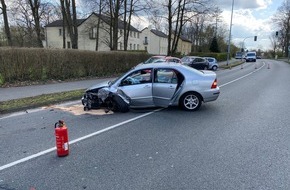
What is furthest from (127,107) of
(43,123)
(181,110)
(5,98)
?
(5,98)

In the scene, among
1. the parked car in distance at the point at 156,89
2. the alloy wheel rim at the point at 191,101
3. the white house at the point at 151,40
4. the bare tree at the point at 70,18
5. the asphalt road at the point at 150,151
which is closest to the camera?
the asphalt road at the point at 150,151

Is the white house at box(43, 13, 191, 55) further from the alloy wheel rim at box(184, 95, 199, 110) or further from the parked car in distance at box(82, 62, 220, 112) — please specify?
the alloy wheel rim at box(184, 95, 199, 110)

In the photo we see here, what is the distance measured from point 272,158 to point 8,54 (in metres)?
12.9

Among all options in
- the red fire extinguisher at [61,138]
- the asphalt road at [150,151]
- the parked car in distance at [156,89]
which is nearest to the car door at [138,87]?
the parked car in distance at [156,89]

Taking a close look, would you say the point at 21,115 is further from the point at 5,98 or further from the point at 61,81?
the point at 61,81

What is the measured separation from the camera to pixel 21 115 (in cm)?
756

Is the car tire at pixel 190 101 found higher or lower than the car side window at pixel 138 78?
lower

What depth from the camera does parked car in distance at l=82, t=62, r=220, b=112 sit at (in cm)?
762

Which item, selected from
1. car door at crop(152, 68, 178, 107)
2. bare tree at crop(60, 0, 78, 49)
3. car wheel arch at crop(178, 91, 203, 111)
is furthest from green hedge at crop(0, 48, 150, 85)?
car wheel arch at crop(178, 91, 203, 111)

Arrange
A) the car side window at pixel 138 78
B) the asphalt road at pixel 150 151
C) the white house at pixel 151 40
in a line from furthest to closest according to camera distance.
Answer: the white house at pixel 151 40 → the car side window at pixel 138 78 → the asphalt road at pixel 150 151

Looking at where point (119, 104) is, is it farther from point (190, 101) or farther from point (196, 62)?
point (196, 62)

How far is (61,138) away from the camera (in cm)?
432

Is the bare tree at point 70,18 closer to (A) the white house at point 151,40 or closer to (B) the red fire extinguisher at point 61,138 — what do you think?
(B) the red fire extinguisher at point 61,138

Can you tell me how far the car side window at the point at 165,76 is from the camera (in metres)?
7.77
